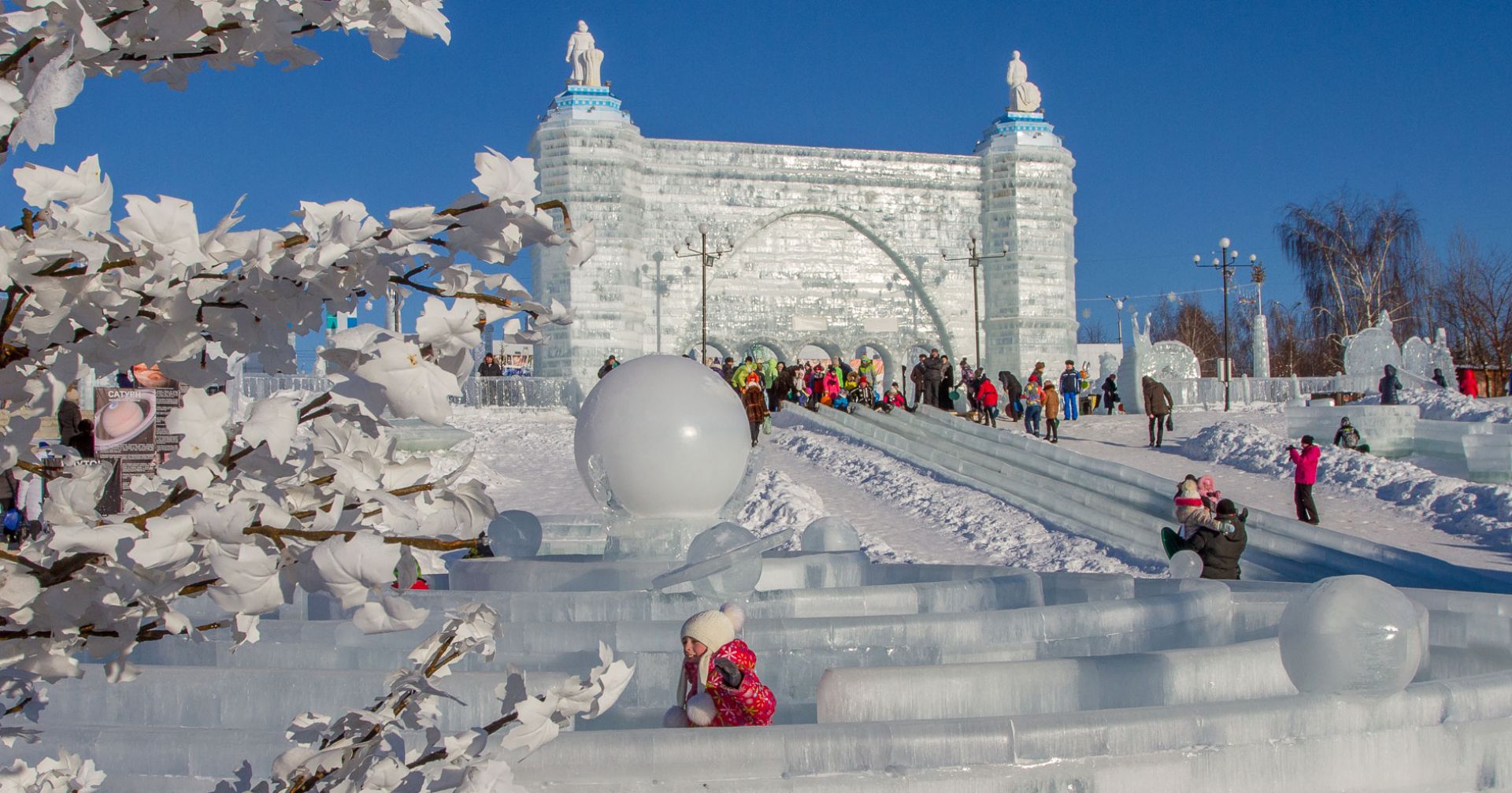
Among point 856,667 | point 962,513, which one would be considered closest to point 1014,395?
point 962,513

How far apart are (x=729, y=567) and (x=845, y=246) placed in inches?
1245

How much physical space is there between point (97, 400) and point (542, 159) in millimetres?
23031

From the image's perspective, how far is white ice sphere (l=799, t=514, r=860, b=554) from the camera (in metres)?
9.05

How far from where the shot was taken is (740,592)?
6293 millimetres

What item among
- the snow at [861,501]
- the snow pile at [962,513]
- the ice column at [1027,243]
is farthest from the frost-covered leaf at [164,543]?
the ice column at [1027,243]

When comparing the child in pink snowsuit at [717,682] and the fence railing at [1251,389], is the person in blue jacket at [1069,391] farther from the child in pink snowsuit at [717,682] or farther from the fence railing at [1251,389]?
the child in pink snowsuit at [717,682]

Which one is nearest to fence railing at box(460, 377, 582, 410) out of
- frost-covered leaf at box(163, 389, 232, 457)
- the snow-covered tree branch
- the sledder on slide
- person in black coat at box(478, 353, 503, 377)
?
person in black coat at box(478, 353, 503, 377)

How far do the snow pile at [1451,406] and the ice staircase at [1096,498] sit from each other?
352 inches

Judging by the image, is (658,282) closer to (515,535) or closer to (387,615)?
(515,535)

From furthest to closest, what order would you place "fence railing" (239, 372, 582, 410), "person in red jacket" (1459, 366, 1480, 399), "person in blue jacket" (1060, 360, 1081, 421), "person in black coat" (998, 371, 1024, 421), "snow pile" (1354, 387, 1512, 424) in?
"person in red jacket" (1459, 366, 1480, 399), "fence railing" (239, 372, 582, 410), "person in black coat" (998, 371, 1024, 421), "person in blue jacket" (1060, 360, 1081, 421), "snow pile" (1354, 387, 1512, 424)

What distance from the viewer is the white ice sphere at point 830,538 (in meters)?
9.05

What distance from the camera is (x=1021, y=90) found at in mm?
37906

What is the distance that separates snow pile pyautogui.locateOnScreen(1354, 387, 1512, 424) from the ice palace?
14640 mm

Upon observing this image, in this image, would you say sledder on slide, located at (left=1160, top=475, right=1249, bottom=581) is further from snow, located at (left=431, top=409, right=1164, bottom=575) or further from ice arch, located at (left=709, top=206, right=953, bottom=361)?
ice arch, located at (left=709, top=206, right=953, bottom=361)
